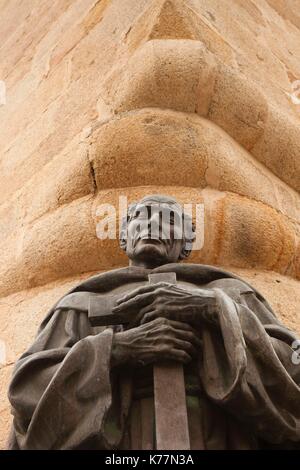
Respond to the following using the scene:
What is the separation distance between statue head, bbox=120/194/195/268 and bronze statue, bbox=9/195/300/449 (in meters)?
0.27

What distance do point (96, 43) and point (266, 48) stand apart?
808mm

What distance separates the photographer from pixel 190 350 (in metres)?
1.47

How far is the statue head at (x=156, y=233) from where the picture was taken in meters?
1.86

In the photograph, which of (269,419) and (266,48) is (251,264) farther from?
(266,48)

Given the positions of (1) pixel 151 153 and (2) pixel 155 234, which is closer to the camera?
(2) pixel 155 234

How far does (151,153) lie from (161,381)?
1226 mm

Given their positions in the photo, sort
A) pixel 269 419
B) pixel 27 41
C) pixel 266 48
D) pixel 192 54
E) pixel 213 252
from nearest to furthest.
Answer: pixel 269 419 < pixel 213 252 < pixel 192 54 < pixel 266 48 < pixel 27 41

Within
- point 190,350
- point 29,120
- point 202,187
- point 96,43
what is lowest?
point 190,350

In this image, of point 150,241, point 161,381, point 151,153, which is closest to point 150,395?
point 161,381

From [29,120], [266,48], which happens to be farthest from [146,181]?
[266,48]

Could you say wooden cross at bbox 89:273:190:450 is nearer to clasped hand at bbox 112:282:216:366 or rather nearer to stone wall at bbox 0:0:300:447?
clasped hand at bbox 112:282:216:366

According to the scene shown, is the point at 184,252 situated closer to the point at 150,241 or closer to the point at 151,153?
the point at 150,241

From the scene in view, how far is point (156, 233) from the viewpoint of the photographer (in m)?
1.88

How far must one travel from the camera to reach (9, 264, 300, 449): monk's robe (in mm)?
1396
